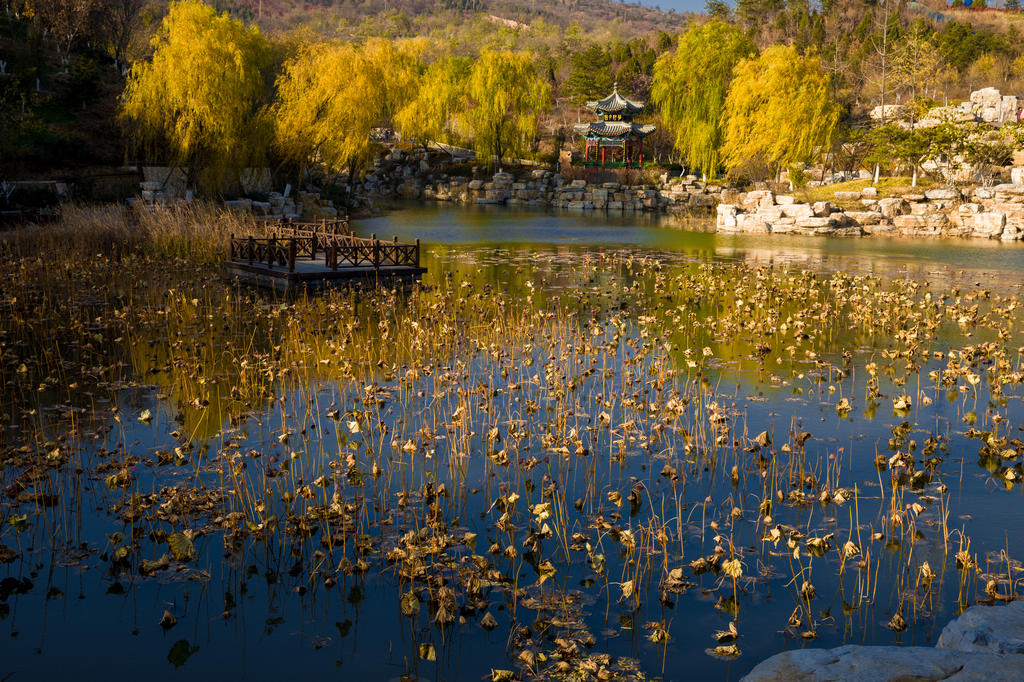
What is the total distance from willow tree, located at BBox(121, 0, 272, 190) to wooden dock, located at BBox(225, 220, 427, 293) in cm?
1004

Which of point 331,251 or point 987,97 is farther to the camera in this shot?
point 987,97

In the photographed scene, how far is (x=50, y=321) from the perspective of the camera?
42.5ft

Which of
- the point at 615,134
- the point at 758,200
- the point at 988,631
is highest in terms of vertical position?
the point at 615,134

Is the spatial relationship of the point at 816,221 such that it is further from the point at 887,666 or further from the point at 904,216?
the point at 887,666

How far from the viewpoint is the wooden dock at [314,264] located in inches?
699

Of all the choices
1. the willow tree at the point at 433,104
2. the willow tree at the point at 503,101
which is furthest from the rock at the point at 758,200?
the willow tree at the point at 433,104

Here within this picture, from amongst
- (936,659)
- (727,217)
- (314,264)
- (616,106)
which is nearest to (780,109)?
(727,217)

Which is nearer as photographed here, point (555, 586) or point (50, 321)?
point (555, 586)

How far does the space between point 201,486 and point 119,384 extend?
12.3 feet

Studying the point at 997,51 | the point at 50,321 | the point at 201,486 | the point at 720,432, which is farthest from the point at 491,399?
the point at 997,51

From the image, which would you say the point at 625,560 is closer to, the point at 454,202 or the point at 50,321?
the point at 50,321

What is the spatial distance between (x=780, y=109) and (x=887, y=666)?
44.4 metres

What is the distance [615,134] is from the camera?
5931 centimetres

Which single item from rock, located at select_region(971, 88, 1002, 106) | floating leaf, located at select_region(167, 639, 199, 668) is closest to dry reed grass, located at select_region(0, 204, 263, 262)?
floating leaf, located at select_region(167, 639, 199, 668)
